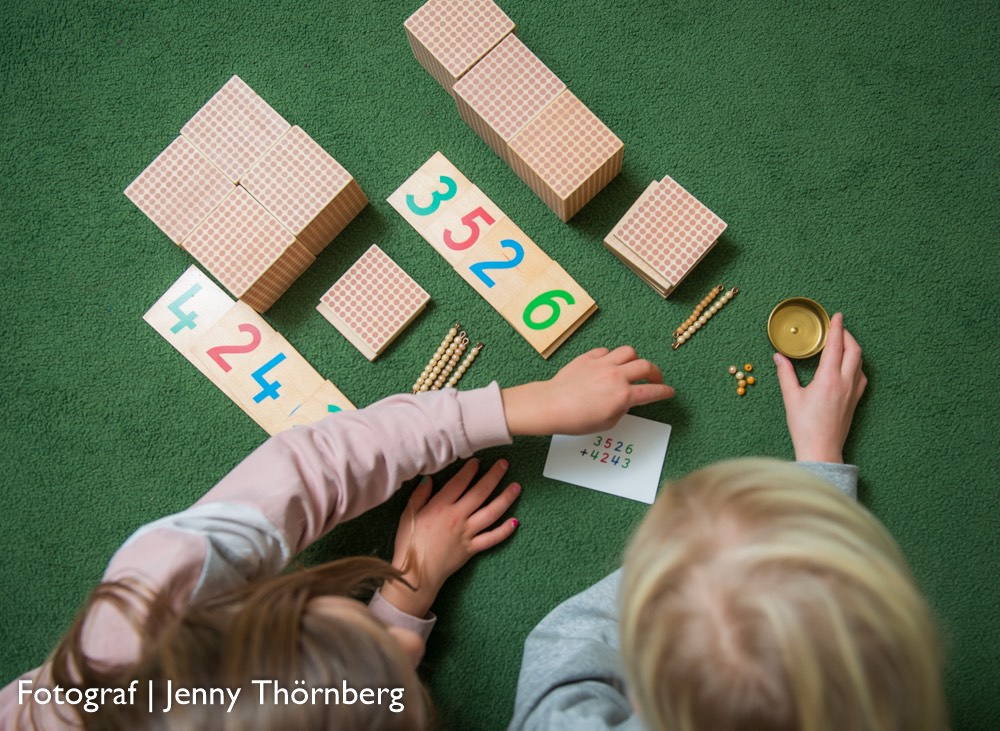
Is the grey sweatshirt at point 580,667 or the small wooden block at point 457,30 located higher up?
the small wooden block at point 457,30

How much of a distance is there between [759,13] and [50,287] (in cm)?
104

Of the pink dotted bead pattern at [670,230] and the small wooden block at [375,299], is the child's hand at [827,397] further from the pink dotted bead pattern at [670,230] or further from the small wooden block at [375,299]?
the small wooden block at [375,299]

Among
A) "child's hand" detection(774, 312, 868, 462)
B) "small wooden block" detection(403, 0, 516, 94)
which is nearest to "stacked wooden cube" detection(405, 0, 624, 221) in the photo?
"small wooden block" detection(403, 0, 516, 94)

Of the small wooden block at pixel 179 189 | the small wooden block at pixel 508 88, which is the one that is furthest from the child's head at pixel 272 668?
the small wooden block at pixel 508 88

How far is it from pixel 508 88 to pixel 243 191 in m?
0.35

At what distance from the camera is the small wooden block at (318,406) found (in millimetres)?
936

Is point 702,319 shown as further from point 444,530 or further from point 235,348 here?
point 235,348

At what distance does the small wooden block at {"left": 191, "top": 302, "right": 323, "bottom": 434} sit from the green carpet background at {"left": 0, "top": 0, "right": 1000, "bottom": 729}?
30mm

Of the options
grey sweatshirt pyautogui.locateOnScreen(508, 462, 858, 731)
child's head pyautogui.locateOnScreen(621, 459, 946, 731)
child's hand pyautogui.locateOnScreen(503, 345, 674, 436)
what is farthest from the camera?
child's hand pyautogui.locateOnScreen(503, 345, 674, 436)

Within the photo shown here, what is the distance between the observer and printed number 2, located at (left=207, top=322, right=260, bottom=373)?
947mm

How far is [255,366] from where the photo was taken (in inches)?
37.3

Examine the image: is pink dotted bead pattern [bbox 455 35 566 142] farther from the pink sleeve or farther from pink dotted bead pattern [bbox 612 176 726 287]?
the pink sleeve

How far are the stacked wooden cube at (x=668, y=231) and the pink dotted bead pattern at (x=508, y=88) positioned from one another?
0.18 metres

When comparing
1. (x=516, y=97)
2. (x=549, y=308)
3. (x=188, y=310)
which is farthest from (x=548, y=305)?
(x=188, y=310)
